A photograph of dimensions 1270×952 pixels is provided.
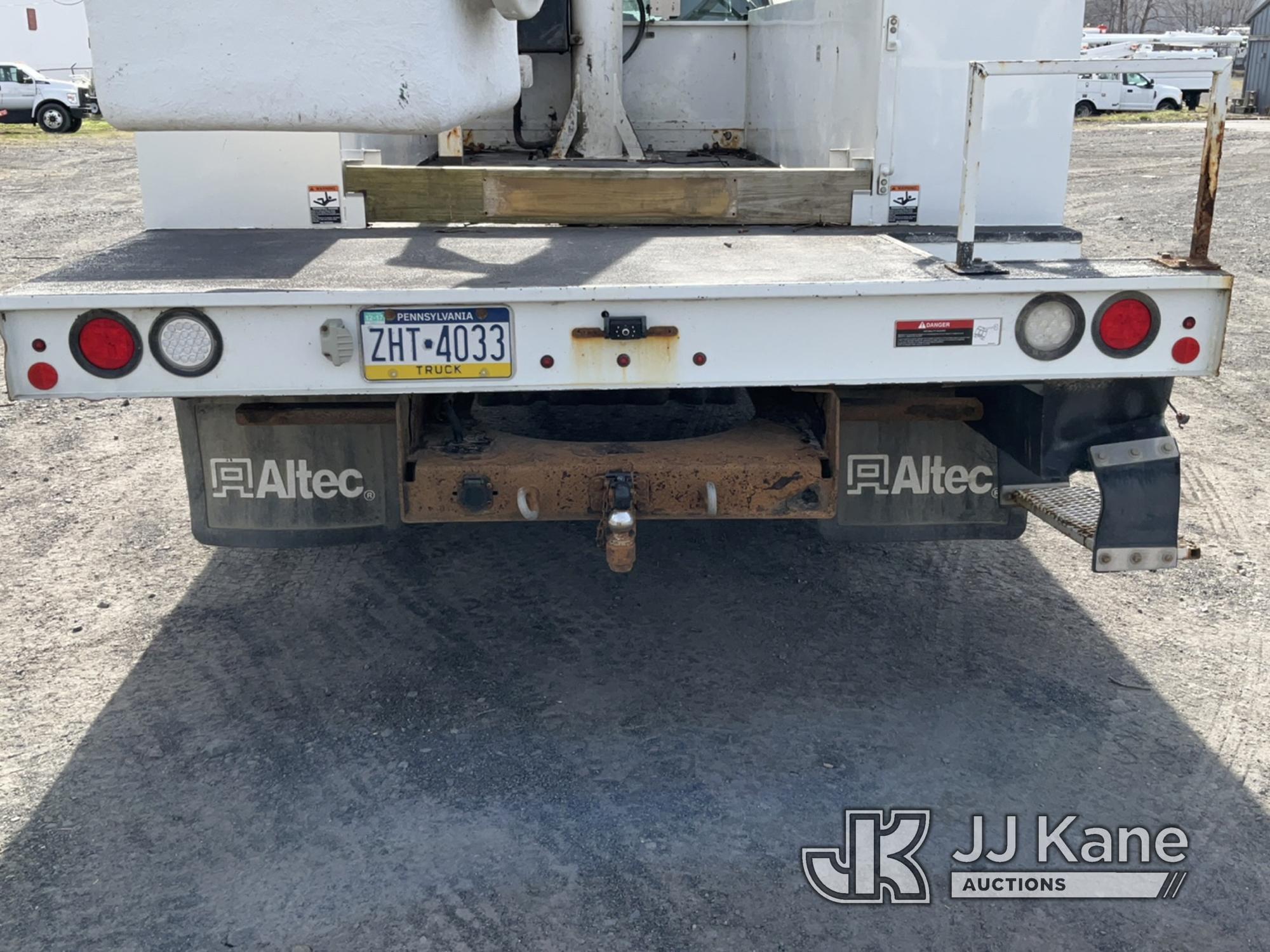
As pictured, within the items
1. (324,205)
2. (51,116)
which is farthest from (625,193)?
(51,116)

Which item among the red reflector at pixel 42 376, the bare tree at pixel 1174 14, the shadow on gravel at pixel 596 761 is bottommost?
the shadow on gravel at pixel 596 761

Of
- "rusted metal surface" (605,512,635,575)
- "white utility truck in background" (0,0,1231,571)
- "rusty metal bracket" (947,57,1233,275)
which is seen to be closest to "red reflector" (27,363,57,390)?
"white utility truck in background" (0,0,1231,571)

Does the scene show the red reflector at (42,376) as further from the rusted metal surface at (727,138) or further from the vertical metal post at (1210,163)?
the rusted metal surface at (727,138)

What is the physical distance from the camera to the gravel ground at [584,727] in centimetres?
284

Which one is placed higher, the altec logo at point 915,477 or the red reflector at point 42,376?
the red reflector at point 42,376

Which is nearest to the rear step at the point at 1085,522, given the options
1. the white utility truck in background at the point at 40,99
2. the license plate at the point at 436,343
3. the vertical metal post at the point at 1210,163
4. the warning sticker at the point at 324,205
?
the vertical metal post at the point at 1210,163

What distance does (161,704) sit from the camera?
3748 mm

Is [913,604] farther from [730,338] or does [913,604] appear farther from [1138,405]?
[730,338]

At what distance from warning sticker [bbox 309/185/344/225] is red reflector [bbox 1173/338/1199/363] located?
2703 millimetres

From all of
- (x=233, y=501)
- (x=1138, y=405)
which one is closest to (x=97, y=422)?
(x=233, y=501)

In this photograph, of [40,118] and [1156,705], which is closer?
[1156,705]

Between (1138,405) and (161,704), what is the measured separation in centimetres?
288

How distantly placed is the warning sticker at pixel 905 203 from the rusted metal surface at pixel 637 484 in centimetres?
110

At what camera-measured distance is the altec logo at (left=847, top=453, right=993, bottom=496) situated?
3.71 m
